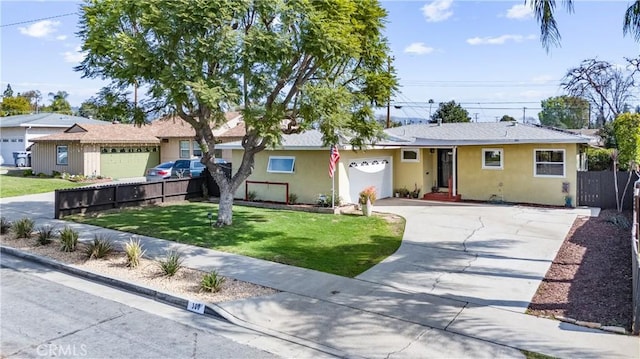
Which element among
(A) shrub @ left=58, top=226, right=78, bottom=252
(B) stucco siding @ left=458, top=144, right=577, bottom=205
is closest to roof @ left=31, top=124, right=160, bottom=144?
(A) shrub @ left=58, top=226, right=78, bottom=252

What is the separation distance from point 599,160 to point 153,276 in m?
25.6

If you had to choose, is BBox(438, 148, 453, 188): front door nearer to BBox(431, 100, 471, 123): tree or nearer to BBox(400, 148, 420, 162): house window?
BBox(400, 148, 420, 162): house window

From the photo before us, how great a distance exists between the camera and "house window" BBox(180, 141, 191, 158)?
106 feet

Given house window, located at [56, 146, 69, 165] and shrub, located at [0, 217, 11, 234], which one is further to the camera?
house window, located at [56, 146, 69, 165]

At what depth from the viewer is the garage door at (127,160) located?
29391 mm

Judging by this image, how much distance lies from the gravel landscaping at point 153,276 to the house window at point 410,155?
1432cm

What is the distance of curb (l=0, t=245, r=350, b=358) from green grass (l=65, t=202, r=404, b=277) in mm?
2822

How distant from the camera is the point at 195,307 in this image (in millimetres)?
7578

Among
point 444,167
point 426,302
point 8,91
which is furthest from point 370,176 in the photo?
point 8,91

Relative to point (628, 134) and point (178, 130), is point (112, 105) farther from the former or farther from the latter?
point (178, 130)

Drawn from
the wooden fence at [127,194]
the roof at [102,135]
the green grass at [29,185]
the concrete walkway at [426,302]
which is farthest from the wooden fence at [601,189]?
the green grass at [29,185]

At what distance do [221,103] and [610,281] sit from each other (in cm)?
903

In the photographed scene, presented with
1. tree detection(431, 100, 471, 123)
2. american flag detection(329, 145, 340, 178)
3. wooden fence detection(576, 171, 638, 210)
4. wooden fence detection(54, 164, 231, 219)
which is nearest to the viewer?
wooden fence detection(54, 164, 231, 219)

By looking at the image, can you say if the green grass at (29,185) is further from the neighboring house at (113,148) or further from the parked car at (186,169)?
the parked car at (186,169)
